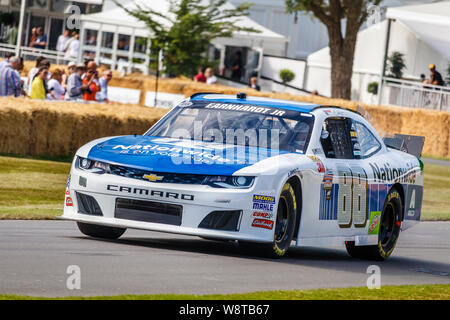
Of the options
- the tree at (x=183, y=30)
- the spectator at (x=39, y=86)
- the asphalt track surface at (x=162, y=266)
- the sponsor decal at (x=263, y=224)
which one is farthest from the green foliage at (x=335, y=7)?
the sponsor decal at (x=263, y=224)

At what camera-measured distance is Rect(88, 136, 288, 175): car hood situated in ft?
28.4

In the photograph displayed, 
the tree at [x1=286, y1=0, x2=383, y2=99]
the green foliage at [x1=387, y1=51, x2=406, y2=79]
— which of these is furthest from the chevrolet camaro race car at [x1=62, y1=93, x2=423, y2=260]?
the green foliage at [x1=387, y1=51, x2=406, y2=79]

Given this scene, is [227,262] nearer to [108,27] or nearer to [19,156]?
[19,156]

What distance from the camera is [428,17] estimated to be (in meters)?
33.8

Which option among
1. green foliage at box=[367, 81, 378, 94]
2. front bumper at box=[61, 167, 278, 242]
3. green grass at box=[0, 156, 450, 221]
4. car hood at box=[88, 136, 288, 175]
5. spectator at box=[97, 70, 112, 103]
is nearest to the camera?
front bumper at box=[61, 167, 278, 242]

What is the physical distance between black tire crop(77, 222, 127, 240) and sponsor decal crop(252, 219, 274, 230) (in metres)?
1.64

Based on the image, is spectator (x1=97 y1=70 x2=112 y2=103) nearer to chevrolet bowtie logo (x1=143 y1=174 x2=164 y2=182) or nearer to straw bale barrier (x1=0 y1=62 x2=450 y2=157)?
straw bale barrier (x1=0 y1=62 x2=450 y2=157)

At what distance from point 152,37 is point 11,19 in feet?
38.3

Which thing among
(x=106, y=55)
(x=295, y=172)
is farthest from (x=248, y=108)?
(x=106, y=55)

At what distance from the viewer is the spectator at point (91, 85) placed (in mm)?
22375

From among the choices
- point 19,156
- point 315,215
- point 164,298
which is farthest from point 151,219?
point 19,156

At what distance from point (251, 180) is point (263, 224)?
14.9 inches

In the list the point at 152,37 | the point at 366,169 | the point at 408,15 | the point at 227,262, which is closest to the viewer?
the point at 227,262

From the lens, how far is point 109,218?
28.8ft
